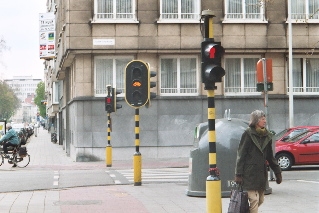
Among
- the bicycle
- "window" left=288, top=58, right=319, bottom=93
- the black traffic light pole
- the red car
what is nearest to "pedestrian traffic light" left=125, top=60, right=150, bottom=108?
the red car

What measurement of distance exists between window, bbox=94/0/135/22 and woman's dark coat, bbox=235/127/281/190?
846 inches

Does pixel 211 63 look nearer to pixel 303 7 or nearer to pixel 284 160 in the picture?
pixel 284 160

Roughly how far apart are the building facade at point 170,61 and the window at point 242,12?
46mm

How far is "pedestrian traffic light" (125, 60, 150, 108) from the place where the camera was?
1748 cm

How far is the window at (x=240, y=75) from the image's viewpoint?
30.8 meters

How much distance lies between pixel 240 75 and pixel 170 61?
3321 mm

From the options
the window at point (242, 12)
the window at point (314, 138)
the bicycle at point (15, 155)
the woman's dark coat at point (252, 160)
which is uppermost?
the window at point (242, 12)

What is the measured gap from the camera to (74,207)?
12.8 meters

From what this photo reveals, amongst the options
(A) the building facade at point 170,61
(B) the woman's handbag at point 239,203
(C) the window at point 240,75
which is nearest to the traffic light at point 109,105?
(A) the building facade at point 170,61

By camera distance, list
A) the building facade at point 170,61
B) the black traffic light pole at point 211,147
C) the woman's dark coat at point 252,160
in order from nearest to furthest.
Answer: the woman's dark coat at point 252,160 < the black traffic light pole at point 211,147 < the building facade at point 170,61

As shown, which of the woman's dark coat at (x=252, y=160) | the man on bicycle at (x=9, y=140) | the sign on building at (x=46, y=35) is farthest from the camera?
the sign on building at (x=46, y=35)

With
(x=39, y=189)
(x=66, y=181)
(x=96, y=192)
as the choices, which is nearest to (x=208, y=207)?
(x=96, y=192)

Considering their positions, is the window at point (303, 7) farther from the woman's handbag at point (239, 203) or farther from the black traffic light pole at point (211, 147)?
the woman's handbag at point (239, 203)

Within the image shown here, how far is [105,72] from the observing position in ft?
98.8
